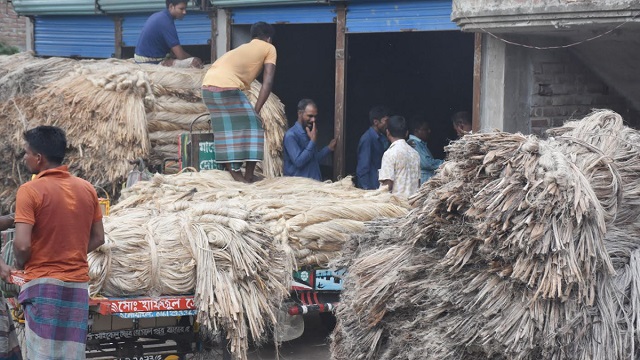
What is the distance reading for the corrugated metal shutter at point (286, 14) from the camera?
34.8 ft

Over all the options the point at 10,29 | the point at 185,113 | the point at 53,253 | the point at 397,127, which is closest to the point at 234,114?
the point at 185,113

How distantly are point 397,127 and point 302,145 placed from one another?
131cm

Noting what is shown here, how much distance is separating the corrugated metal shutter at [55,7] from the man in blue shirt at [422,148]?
4.91 m

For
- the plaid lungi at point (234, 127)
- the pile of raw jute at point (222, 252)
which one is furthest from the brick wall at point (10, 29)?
the pile of raw jute at point (222, 252)

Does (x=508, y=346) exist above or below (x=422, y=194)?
below

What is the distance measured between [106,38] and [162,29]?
2.52m

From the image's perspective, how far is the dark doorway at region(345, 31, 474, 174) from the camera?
45.4 feet

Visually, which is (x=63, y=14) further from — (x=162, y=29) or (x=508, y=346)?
(x=508, y=346)

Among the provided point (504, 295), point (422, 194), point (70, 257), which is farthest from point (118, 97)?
point (504, 295)

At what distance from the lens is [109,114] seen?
31.5 feet

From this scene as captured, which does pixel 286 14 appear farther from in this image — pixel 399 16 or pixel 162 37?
pixel 399 16

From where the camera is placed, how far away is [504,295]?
4.52 m

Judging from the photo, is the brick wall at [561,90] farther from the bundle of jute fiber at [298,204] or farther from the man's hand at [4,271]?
the man's hand at [4,271]

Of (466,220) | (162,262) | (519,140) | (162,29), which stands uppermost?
(162,29)
